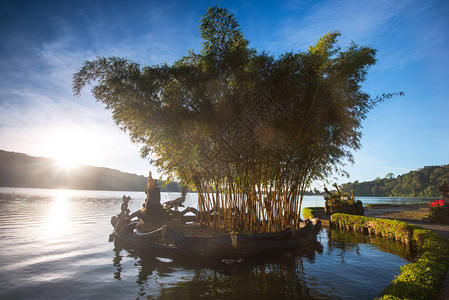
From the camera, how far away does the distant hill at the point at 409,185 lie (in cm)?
7381

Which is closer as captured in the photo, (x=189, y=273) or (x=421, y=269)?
(x=421, y=269)

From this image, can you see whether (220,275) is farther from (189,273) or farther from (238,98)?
(238,98)

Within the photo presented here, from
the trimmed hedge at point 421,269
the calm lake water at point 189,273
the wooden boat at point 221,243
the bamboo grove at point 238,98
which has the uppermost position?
the bamboo grove at point 238,98

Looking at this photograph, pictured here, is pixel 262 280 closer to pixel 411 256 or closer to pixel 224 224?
pixel 224 224

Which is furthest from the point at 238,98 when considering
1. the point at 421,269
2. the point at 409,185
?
the point at 409,185

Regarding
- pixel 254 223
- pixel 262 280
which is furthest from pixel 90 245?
pixel 262 280

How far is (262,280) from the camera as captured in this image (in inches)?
223

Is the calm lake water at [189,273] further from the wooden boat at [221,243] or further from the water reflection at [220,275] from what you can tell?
the wooden boat at [221,243]

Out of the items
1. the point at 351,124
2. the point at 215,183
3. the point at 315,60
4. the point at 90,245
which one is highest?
the point at 315,60

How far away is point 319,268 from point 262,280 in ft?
7.09

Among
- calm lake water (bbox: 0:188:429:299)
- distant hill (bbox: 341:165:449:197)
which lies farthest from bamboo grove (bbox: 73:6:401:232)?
distant hill (bbox: 341:165:449:197)

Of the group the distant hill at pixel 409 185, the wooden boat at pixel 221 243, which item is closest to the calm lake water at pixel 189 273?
the wooden boat at pixel 221 243

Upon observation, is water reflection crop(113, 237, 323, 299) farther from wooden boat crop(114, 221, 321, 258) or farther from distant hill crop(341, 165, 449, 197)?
distant hill crop(341, 165, 449, 197)

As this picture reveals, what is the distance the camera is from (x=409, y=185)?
83.1 metres
